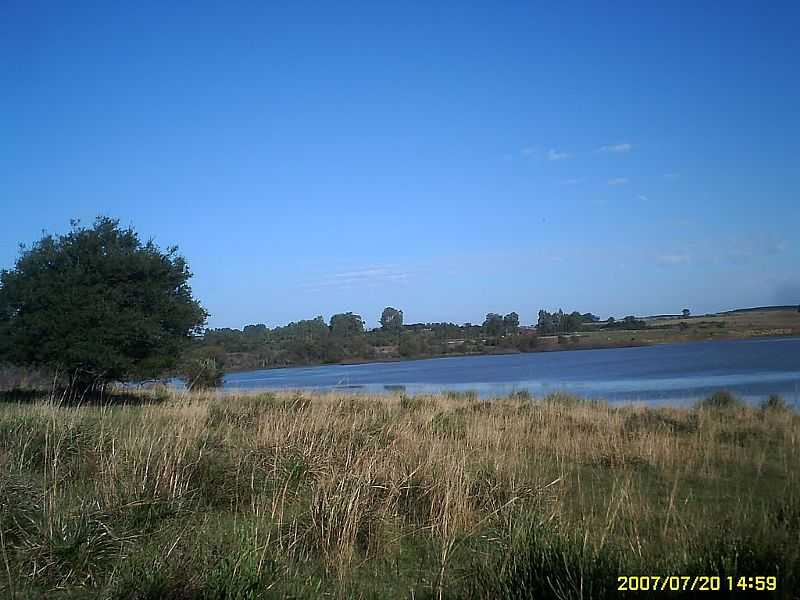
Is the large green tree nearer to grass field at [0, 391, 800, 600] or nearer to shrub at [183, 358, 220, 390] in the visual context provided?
shrub at [183, 358, 220, 390]

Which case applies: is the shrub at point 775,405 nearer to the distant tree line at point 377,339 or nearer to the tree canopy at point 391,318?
the distant tree line at point 377,339

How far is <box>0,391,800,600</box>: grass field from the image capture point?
4.62m

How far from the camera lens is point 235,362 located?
80500 mm

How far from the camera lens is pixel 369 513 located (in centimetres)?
670

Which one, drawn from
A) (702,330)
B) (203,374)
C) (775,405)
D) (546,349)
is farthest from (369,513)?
(546,349)

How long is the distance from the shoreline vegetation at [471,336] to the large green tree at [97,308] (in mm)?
47200

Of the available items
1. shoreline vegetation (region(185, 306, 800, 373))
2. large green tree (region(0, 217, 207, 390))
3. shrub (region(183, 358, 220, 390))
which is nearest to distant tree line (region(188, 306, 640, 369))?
shoreline vegetation (region(185, 306, 800, 373))

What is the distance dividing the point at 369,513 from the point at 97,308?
60.5 feet

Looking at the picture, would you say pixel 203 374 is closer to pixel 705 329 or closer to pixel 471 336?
pixel 705 329

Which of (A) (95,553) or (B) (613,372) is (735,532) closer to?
(A) (95,553)

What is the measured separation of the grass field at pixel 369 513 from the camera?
462 cm

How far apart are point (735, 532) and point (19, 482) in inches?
256

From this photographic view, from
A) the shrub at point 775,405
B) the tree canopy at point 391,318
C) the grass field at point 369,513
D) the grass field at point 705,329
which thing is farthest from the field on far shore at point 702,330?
the grass field at point 369,513

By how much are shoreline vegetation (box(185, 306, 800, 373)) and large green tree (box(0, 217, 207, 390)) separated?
155 feet
